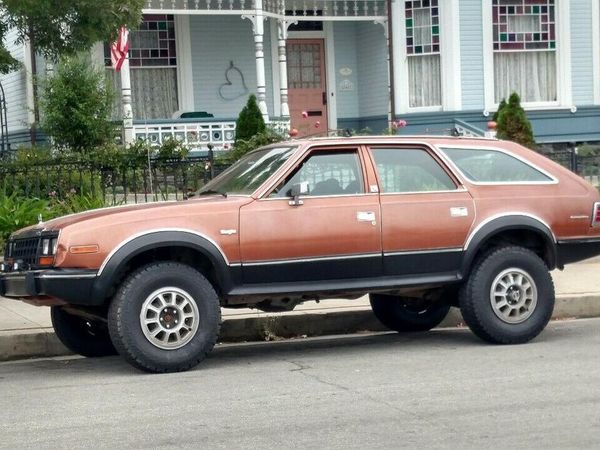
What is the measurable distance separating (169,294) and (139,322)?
0.31 meters

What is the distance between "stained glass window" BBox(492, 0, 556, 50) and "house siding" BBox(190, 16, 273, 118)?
4909 mm

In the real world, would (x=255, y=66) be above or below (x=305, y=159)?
above

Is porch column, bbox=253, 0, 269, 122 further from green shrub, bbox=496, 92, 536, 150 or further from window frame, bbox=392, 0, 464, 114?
green shrub, bbox=496, 92, 536, 150

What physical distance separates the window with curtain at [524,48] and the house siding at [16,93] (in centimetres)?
937

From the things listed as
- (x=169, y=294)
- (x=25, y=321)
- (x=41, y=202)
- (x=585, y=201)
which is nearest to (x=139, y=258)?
(x=169, y=294)

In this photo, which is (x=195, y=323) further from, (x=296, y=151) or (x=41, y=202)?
Result: (x=41, y=202)

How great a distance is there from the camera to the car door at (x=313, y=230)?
886cm

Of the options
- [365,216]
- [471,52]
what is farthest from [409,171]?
[471,52]

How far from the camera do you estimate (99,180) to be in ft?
48.8

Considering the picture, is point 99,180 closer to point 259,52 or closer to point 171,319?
point 171,319

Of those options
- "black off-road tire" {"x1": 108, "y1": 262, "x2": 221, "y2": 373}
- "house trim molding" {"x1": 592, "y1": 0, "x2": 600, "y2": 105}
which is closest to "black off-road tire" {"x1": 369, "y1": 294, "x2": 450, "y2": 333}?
"black off-road tire" {"x1": 108, "y1": 262, "x2": 221, "y2": 373}

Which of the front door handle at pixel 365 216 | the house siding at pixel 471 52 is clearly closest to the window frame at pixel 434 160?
the front door handle at pixel 365 216

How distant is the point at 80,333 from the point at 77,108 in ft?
35.4

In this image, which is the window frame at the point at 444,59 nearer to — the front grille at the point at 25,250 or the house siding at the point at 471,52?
the house siding at the point at 471,52
